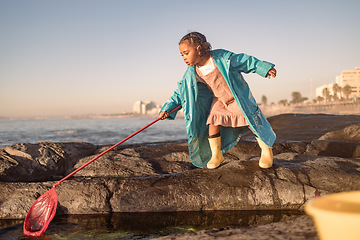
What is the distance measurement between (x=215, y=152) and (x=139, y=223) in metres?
1.41

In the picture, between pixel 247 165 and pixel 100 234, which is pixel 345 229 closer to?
pixel 100 234

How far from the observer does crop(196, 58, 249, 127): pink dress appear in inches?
158

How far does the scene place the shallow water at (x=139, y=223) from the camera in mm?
2953

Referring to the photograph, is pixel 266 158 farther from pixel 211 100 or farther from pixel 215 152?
pixel 211 100

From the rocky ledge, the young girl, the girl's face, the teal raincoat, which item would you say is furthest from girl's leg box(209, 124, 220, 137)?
the girl's face

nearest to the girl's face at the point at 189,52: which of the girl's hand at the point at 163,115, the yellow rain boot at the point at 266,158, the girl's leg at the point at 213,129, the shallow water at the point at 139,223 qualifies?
the girl's hand at the point at 163,115

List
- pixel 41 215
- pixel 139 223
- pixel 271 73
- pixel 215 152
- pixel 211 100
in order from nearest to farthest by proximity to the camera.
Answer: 1. pixel 139 223
2. pixel 41 215
3. pixel 271 73
4. pixel 215 152
5. pixel 211 100

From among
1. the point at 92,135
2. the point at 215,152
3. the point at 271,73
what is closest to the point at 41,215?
the point at 215,152

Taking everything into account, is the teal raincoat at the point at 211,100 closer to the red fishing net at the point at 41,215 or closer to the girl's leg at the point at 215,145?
the girl's leg at the point at 215,145

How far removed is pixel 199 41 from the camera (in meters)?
3.87

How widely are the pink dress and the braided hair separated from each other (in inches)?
6.9

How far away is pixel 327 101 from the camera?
388ft

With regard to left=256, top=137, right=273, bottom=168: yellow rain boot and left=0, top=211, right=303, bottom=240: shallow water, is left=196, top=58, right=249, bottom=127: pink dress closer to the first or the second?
left=256, top=137, right=273, bottom=168: yellow rain boot

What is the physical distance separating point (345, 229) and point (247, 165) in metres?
2.80
